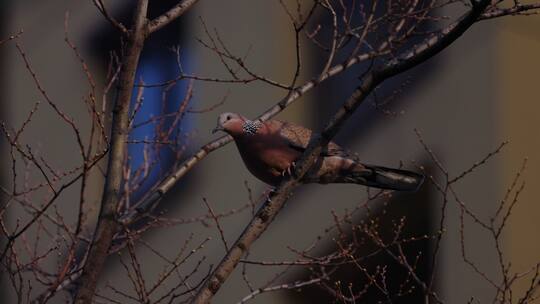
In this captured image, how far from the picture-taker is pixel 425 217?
7680 mm

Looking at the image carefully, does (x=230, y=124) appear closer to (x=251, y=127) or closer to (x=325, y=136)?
(x=251, y=127)

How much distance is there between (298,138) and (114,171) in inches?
65.8

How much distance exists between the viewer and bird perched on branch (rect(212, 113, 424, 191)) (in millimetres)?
4816

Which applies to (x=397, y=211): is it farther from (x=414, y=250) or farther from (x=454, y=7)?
(x=454, y=7)

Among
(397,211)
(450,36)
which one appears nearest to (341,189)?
(397,211)

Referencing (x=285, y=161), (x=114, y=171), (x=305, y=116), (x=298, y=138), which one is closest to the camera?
(x=114, y=171)

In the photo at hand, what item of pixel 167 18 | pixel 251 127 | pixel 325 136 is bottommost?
pixel 325 136

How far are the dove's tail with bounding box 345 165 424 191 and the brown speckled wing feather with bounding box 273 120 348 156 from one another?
148 millimetres

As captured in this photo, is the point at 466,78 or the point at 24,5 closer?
the point at 466,78

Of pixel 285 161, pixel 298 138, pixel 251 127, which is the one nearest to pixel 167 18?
pixel 251 127

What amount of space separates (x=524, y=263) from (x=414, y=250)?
1.13 meters

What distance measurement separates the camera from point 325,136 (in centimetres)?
363

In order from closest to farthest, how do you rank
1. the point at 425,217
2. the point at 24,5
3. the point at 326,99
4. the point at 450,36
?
1. the point at 450,36
2. the point at 425,217
3. the point at 326,99
4. the point at 24,5

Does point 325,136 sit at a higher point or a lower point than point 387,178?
lower
